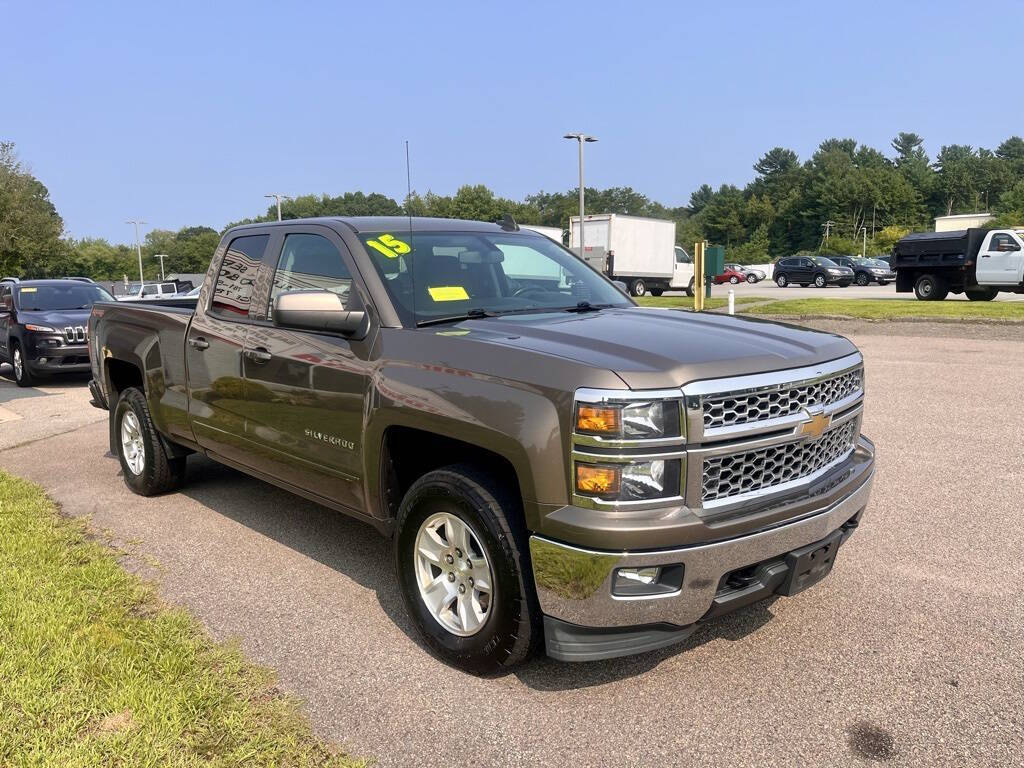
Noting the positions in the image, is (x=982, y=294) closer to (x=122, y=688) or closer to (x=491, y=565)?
(x=491, y=565)

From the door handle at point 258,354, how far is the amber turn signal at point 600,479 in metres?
2.20

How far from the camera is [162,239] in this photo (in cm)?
13475

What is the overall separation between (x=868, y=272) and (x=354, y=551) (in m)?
42.2

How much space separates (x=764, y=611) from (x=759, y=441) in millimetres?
1279

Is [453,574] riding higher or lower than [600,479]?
lower

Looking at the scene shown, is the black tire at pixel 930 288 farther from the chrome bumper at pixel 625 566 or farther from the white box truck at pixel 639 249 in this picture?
the chrome bumper at pixel 625 566

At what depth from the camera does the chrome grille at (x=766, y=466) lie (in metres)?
2.87

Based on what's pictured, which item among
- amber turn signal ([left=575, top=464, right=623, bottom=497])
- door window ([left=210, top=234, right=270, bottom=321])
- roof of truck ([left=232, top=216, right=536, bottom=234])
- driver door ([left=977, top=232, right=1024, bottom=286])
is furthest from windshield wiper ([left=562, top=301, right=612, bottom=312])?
driver door ([left=977, top=232, right=1024, bottom=286])

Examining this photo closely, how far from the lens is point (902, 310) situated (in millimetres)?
18672

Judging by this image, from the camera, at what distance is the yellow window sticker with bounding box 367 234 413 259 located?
4025 millimetres

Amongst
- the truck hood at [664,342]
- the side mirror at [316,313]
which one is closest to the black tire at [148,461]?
the side mirror at [316,313]

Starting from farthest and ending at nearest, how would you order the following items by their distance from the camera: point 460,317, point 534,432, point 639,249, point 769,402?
point 639,249 → point 460,317 → point 769,402 → point 534,432

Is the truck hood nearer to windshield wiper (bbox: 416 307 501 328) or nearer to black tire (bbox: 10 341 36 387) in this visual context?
windshield wiper (bbox: 416 307 501 328)

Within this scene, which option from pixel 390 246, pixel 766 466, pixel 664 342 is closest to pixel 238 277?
pixel 390 246
